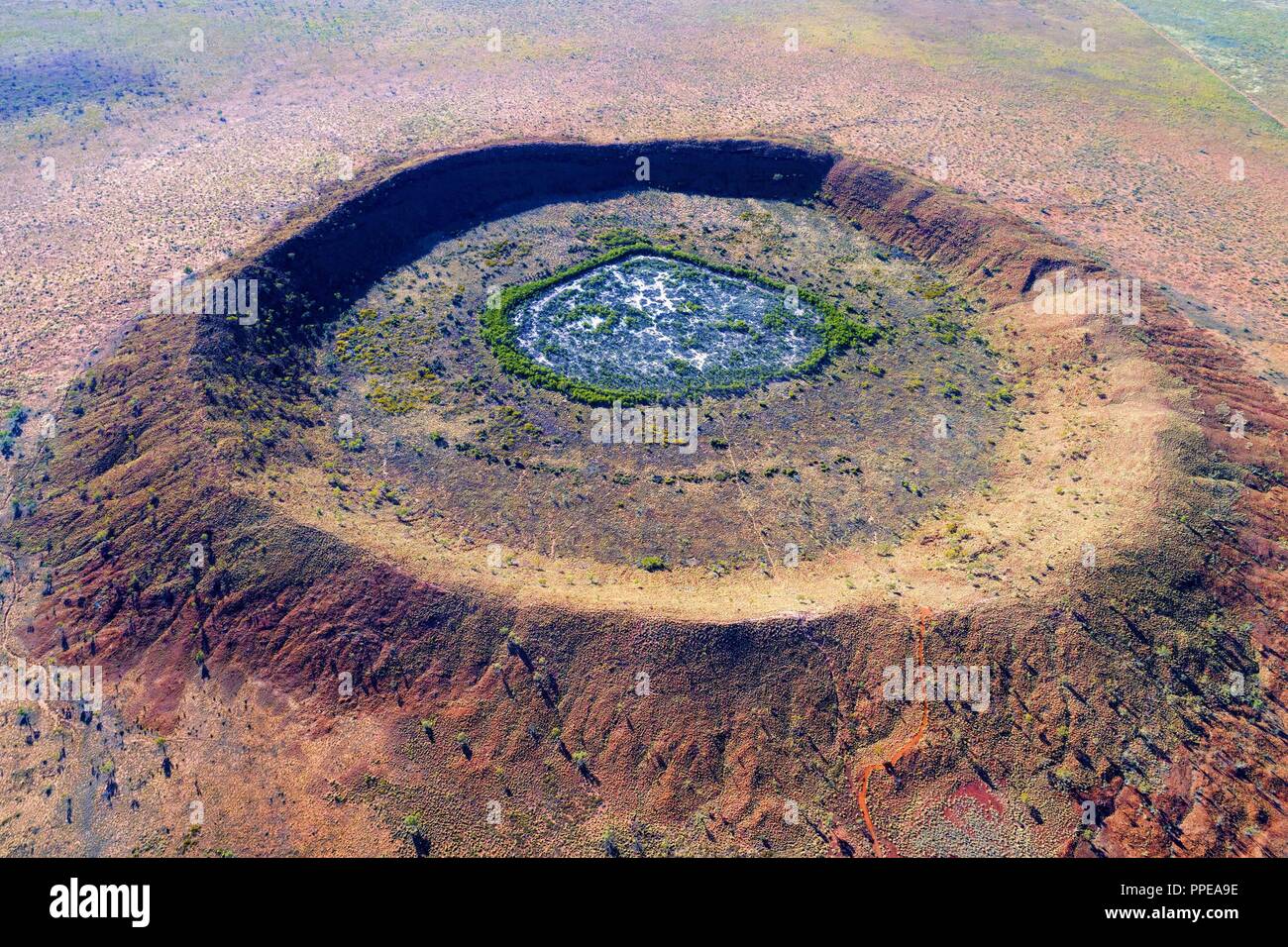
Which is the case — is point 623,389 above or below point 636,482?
above

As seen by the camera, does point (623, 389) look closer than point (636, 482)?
No

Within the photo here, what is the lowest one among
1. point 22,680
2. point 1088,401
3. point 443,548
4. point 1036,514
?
point 22,680

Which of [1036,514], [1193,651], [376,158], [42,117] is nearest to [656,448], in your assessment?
[1036,514]

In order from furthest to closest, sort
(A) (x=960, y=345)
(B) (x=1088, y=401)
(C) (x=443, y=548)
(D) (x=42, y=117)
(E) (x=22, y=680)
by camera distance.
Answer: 1. (D) (x=42, y=117)
2. (A) (x=960, y=345)
3. (B) (x=1088, y=401)
4. (C) (x=443, y=548)
5. (E) (x=22, y=680)

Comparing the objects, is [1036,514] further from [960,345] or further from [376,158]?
[376,158]

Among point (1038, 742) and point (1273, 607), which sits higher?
point (1273, 607)

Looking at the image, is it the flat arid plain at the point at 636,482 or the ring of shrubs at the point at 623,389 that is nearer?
the flat arid plain at the point at 636,482

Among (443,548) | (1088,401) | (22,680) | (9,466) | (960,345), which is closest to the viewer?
(22,680)

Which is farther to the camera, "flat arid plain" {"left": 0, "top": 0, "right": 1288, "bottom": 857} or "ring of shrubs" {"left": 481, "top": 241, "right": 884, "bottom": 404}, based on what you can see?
"ring of shrubs" {"left": 481, "top": 241, "right": 884, "bottom": 404}
